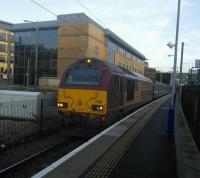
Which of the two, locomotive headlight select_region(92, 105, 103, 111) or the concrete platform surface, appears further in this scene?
locomotive headlight select_region(92, 105, 103, 111)

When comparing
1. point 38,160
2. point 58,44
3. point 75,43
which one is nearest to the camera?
point 38,160

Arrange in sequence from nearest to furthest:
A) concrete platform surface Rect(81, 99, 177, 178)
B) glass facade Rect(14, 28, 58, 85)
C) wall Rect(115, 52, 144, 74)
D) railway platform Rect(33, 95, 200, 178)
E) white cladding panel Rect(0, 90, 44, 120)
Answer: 1. railway platform Rect(33, 95, 200, 178)
2. concrete platform surface Rect(81, 99, 177, 178)
3. white cladding panel Rect(0, 90, 44, 120)
4. glass facade Rect(14, 28, 58, 85)
5. wall Rect(115, 52, 144, 74)

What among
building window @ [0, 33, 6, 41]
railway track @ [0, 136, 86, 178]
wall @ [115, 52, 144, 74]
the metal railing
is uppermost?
building window @ [0, 33, 6, 41]

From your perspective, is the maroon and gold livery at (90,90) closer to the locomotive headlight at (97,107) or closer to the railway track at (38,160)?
the locomotive headlight at (97,107)

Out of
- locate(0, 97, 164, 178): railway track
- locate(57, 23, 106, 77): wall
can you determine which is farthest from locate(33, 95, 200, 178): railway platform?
locate(57, 23, 106, 77): wall

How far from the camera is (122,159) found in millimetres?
7770

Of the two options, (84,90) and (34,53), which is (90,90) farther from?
(34,53)

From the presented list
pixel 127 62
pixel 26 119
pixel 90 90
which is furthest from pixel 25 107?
pixel 127 62

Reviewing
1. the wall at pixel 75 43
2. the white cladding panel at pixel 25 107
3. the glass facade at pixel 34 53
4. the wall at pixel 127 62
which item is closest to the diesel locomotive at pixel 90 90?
the white cladding panel at pixel 25 107

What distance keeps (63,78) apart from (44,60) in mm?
39536

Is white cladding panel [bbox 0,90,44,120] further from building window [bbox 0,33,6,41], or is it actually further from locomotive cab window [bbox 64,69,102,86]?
building window [bbox 0,33,6,41]

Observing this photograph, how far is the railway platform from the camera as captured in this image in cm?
657

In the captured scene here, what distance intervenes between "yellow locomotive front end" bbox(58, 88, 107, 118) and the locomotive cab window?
1.33ft

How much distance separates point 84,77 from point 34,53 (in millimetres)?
41422
